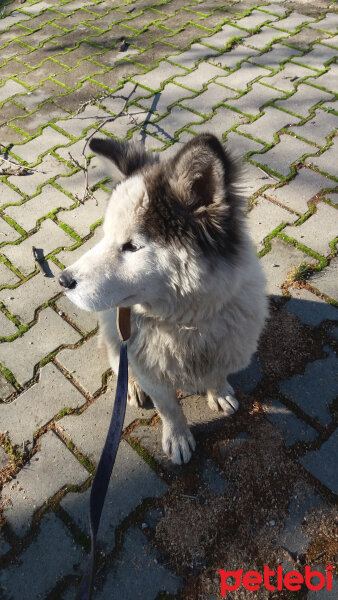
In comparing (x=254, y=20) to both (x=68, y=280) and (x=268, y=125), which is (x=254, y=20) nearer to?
(x=268, y=125)

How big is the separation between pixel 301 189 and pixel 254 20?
10.5ft

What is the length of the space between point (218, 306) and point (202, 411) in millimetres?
965

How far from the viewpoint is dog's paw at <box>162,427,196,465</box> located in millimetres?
2342

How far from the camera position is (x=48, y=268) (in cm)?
339

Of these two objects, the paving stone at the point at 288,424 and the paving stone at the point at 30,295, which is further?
the paving stone at the point at 30,295

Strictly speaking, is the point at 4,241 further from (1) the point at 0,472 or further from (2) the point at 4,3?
(2) the point at 4,3

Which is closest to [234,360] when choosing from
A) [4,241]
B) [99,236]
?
[99,236]

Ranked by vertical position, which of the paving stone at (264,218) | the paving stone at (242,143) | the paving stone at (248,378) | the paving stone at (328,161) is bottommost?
the paving stone at (248,378)

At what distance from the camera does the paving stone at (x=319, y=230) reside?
3268 mm

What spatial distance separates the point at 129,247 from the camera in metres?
1.81

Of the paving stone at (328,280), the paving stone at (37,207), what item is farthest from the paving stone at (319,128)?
the paving stone at (37,207)

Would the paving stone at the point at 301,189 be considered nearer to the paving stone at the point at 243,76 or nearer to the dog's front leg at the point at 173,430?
the paving stone at the point at 243,76

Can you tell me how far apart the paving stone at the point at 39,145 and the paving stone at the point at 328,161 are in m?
2.45

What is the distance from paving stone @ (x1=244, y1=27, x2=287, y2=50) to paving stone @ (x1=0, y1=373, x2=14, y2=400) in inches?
182
